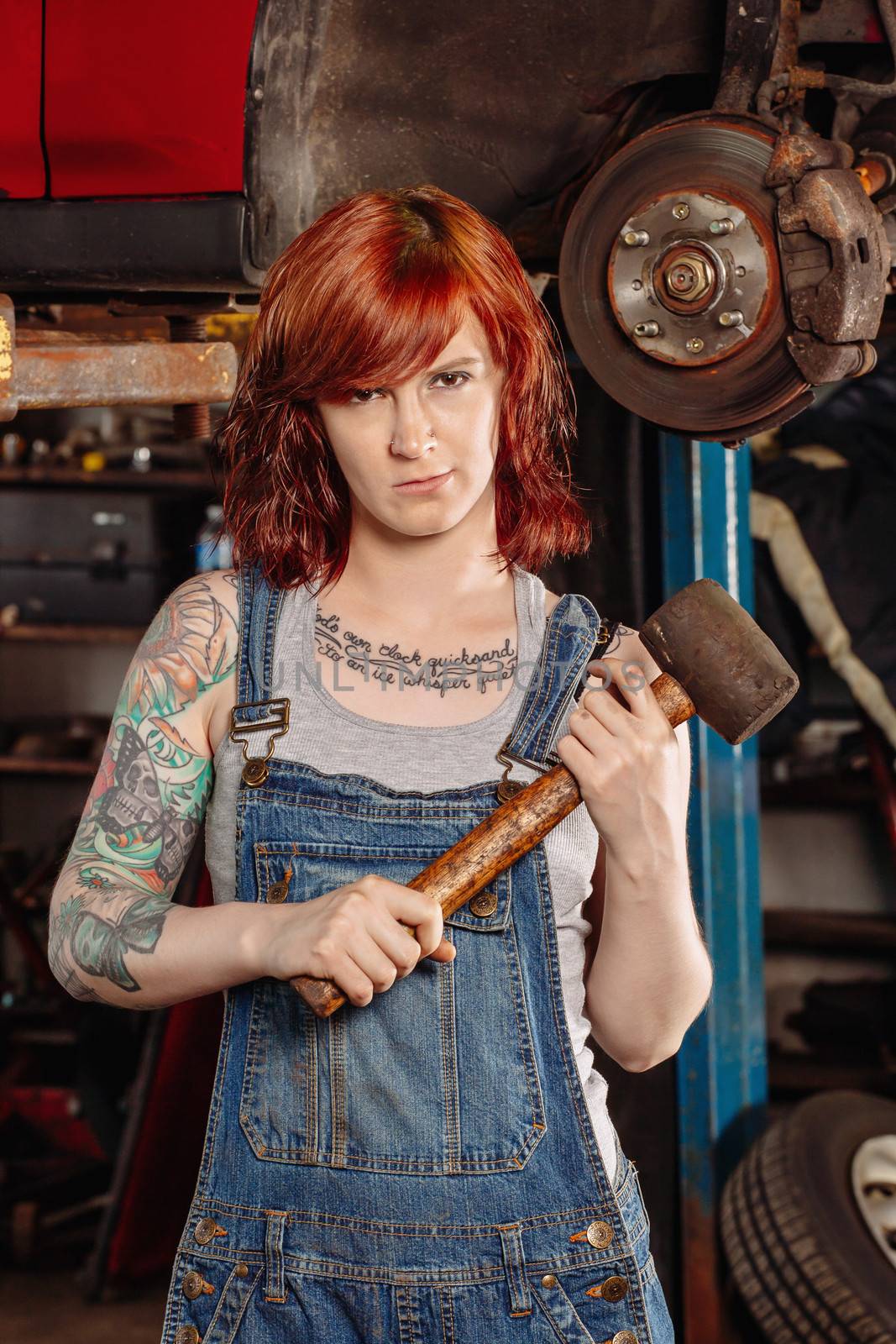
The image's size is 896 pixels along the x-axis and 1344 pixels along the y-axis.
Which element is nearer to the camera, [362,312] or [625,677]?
[362,312]

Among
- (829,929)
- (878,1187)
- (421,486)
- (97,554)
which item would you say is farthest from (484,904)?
(97,554)

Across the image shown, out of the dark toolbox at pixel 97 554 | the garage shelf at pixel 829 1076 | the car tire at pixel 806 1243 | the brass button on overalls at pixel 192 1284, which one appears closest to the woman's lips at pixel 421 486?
the brass button on overalls at pixel 192 1284

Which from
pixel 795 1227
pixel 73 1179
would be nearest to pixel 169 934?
pixel 795 1227

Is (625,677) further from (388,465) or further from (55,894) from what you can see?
(55,894)

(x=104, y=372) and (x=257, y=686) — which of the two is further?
(x=104, y=372)

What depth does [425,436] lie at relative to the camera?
1356 millimetres

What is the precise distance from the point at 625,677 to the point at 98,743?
3.93 metres

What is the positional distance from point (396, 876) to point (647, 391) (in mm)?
887

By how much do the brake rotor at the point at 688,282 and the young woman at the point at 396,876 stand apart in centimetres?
46

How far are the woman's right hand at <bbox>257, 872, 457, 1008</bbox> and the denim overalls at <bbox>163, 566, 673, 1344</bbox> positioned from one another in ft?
0.42

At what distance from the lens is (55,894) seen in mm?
1348

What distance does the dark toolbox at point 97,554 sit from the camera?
16.2ft

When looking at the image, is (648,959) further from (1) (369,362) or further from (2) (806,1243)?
(2) (806,1243)

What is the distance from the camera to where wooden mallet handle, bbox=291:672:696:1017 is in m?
1.30
